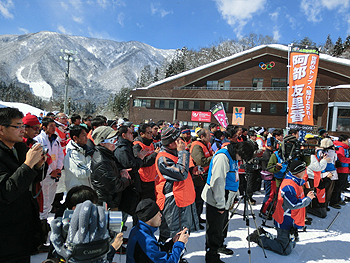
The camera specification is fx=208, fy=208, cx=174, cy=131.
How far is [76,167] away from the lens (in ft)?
11.7

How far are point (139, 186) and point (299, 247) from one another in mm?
3281

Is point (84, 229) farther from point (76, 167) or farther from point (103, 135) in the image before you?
point (76, 167)

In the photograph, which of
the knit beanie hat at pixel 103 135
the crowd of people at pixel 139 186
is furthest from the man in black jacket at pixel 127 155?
the knit beanie hat at pixel 103 135

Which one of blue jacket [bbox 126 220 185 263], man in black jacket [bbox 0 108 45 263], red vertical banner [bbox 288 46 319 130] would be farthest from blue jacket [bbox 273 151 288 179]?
red vertical banner [bbox 288 46 319 130]

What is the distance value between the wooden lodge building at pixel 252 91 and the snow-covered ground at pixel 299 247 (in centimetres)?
2140

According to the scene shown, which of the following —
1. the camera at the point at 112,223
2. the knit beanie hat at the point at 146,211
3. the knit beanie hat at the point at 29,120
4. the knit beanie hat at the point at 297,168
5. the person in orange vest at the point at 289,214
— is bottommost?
the person in orange vest at the point at 289,214

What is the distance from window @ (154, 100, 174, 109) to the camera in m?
32.1

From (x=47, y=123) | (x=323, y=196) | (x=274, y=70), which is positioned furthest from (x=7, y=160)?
(x=274, y=70)

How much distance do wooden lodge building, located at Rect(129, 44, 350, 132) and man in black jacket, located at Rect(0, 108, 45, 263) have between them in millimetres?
26299

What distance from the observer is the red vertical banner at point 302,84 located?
10906 millimetres

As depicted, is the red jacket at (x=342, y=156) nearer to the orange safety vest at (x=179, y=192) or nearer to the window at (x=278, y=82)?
the orange safety vest at (x=179, y=192)

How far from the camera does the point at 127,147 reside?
3.57 meters

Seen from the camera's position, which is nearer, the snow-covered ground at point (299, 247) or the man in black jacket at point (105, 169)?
the man in black jacket at point (105, 169)

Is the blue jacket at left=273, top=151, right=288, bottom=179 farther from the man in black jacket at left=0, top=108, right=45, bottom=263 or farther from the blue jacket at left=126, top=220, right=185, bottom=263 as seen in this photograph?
the man in black jacket at left=0, top=108, right=45, bottom=263
